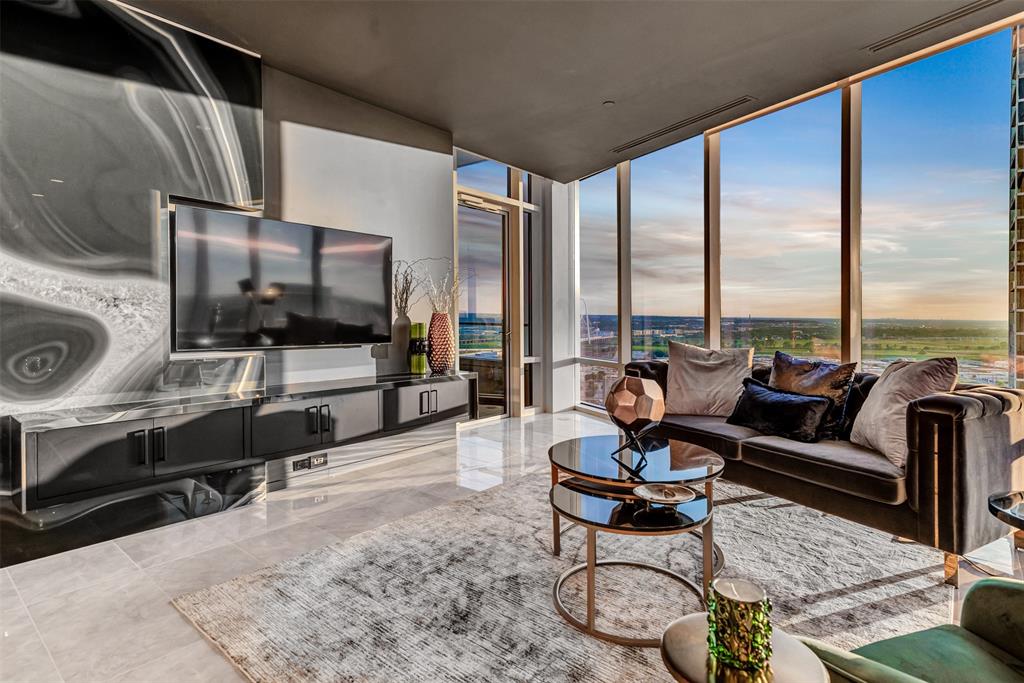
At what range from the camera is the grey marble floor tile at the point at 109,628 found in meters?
1.66

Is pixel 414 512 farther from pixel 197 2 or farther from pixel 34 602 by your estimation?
pixel 197 2

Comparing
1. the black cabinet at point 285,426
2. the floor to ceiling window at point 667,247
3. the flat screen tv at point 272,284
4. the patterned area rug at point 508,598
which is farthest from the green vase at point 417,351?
the floor to ceiling window at point 667,247

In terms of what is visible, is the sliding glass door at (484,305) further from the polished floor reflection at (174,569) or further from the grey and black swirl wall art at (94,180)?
the grey and black swirl wall art at (94,180)

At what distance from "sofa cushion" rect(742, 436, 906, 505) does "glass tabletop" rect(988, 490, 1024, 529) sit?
0.75 m

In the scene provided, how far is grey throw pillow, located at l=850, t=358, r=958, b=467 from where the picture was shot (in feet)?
8.03

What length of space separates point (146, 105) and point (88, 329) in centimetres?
128

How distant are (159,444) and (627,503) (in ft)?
7.66

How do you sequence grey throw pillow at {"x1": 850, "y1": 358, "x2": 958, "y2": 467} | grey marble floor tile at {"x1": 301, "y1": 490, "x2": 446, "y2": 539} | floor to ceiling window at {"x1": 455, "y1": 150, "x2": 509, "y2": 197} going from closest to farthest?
grey throw pillow at {"x1": 850, "y1": 358, "x2": 958, "y2": 467}
grey marble floor tile at {"x1": 301, "y1": 490, "x2": 446, "y2": 539}
floor to ceiling window at {"x1": 455, "y1": 150, "x2": 509, "y2": 197}

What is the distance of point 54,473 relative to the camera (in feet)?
7.64

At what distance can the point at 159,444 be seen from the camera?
2621 millimetres

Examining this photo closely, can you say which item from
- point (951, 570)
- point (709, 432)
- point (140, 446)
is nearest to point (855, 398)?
point (709, 432)

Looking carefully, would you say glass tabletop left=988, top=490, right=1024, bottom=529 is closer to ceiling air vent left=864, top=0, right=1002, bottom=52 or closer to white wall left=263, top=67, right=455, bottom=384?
ceiling air vent left=864, top=0, right=1002, bottom=52

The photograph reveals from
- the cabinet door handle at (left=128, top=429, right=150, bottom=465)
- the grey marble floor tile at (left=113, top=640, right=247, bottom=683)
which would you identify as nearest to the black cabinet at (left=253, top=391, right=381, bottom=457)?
the cabinet door handle at (left=128, top=429, right=150, bottom=465)

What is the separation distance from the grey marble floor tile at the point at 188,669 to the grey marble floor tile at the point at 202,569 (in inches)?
17.8
